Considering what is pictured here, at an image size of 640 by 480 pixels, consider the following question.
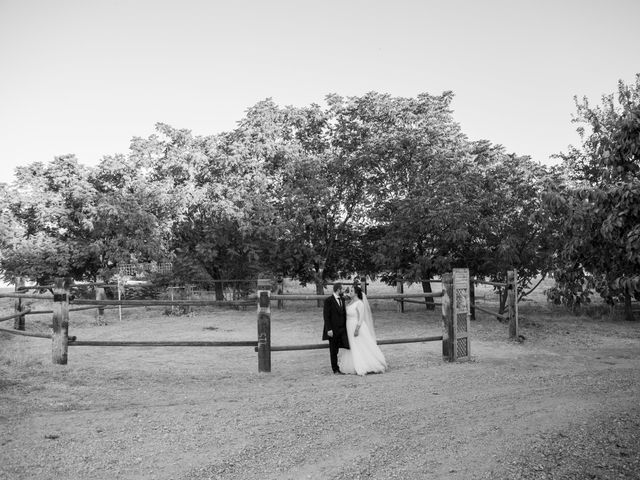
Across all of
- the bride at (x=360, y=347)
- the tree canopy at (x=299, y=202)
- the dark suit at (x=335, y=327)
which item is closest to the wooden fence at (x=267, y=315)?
the dark suit at (x=335, y=327)

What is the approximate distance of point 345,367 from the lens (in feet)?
32.2

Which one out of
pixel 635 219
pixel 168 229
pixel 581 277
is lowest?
pixel 581 277

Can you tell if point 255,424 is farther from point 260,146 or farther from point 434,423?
point 260,146

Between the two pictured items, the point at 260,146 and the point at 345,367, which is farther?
the point at 260,146

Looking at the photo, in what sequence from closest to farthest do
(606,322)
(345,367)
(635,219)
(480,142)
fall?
(635,219) < (345,367) < (606,322) < (480,142)

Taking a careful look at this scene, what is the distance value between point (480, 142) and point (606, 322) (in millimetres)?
8927

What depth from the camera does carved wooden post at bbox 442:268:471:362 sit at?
10.9m

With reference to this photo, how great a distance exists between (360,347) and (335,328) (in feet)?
1.82

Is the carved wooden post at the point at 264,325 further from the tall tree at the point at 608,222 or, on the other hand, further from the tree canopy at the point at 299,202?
the tree canopy at the point at 299,202

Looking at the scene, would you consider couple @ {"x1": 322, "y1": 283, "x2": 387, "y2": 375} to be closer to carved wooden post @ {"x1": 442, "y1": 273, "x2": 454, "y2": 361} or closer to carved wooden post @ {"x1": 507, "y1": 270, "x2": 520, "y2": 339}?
carved wooden post @ {"x1": 442, "y1": 273, "x2": 454, "y2": 361}

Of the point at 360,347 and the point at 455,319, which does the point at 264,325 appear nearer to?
the point at 360,347

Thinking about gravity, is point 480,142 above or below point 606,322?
above

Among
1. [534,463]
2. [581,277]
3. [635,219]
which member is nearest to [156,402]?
[534,463]

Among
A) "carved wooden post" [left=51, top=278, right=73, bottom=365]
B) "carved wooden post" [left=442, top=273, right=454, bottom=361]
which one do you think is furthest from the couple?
"carved wooden post" [left=51, top=278, right=73, bottom=365]
